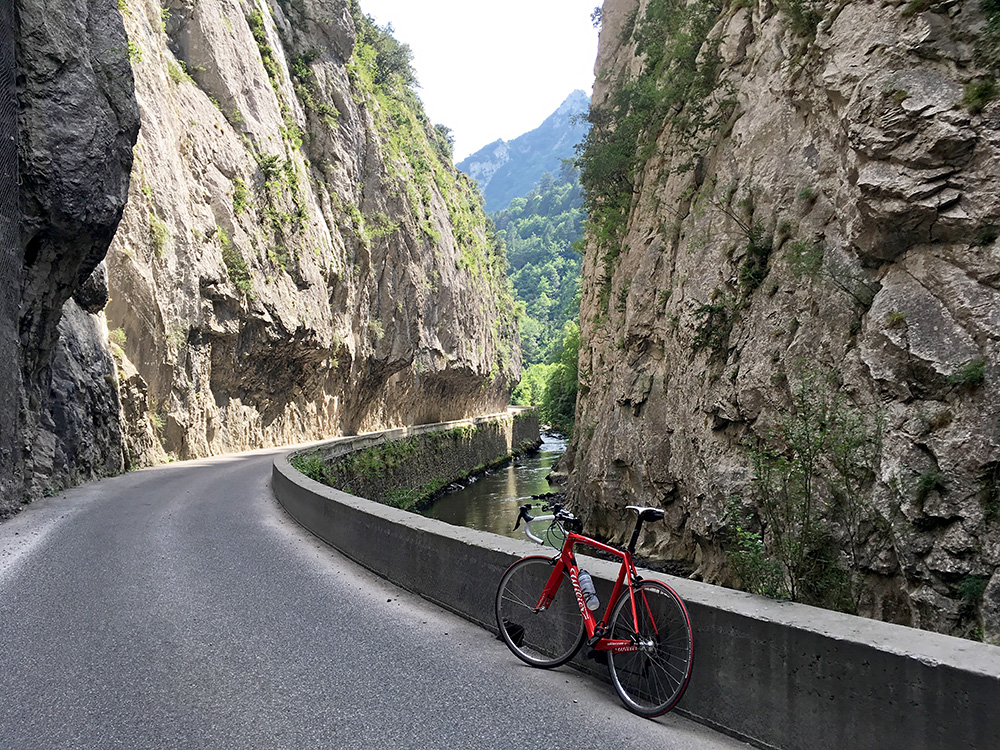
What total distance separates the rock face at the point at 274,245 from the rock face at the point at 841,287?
683 inches

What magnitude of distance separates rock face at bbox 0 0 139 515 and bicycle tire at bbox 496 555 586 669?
10.4m

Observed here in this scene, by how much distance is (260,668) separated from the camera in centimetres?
445

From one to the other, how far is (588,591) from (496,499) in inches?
1060

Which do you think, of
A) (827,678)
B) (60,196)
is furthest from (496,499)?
(827,678)

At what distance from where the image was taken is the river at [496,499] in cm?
2465

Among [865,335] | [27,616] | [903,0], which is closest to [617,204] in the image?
[903,0]

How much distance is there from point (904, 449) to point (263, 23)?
128 feet

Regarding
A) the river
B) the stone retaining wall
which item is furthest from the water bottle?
the stone retaining wall

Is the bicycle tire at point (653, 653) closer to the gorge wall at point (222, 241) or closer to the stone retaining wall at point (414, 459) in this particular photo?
the gorge wall at point (222, 241)

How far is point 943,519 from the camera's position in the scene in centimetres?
612

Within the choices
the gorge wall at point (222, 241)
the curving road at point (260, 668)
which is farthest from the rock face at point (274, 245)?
the curving road at point (260, 668)

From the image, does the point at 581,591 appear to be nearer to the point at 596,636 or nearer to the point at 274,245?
the point at 596,636

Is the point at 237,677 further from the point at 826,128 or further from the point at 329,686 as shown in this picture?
the point at 826,128

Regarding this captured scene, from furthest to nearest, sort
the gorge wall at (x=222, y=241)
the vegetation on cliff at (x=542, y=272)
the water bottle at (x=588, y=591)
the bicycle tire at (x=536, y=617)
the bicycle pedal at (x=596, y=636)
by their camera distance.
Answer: the vegetation on cliff at (x=542, y=272), the gorge wall at (x=222, y=241), the bicycle tire at (x=536, y=617), the water bottle at (x=588, y=591), the bicycle pedal at (x=596, y=636)
